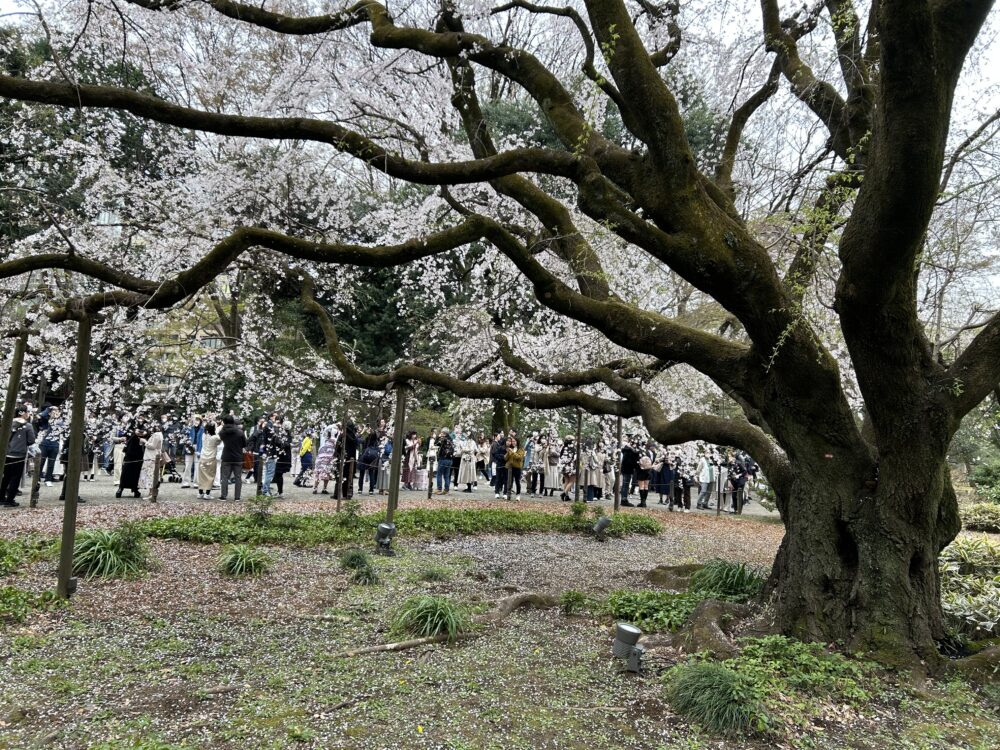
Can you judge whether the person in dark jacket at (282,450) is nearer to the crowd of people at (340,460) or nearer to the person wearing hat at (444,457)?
the crowd of people at (340,460)

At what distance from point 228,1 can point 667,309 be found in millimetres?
8900

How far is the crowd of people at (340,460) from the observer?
39.7ft

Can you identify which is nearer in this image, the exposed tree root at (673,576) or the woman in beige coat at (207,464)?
the exposed tree root at (673,576)

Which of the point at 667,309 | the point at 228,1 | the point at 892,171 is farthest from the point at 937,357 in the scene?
the point at 667,309

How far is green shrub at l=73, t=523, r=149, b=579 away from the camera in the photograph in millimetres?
5824

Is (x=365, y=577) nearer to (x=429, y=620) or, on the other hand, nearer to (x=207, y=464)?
(x=429, y=620)

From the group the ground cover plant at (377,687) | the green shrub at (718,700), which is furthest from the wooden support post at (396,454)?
the green shrub at (718,700)

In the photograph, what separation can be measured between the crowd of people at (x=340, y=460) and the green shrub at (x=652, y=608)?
6226 millimetres

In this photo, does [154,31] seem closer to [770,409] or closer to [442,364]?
[442,364]

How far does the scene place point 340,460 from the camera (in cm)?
1116

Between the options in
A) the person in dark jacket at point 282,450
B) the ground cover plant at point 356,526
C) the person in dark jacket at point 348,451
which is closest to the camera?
the ground cover plant at point 356,526

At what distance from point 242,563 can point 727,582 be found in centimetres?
480

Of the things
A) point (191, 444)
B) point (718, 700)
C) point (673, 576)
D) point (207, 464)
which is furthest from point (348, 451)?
point (718, 700)

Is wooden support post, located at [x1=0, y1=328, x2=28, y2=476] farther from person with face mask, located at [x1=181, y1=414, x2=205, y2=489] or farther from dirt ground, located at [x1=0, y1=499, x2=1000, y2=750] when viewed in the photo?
person with face mask, located at [x1=181, y1=414, x2=205, y2=489]
